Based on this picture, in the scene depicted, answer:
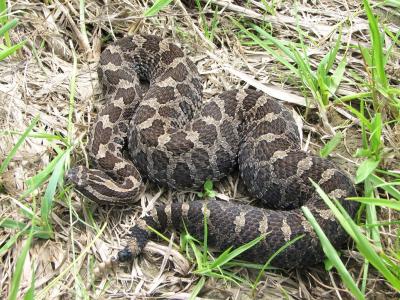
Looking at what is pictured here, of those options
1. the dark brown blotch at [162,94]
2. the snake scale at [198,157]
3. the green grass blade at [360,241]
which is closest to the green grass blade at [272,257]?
the snake scale at [198,157]

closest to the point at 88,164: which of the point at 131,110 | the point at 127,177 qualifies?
the point at 127,177

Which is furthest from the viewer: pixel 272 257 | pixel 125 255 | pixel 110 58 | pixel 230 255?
pixel 110 58

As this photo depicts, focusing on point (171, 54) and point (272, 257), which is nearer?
point (272, 257)

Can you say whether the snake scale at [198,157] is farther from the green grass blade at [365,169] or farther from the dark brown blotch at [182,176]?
the green grass blade at [365,169]

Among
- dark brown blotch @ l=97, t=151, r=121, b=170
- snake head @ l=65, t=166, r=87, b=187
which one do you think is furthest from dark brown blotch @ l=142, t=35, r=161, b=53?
snake head @ l=65, t=166, r=87, b=187

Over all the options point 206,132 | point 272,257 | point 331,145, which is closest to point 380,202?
point 272,257

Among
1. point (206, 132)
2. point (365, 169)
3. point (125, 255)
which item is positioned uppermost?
point (365, 169)

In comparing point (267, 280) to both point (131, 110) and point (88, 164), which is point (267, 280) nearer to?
point (88, 164)

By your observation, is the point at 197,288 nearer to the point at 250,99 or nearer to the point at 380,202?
the point at 380,202
